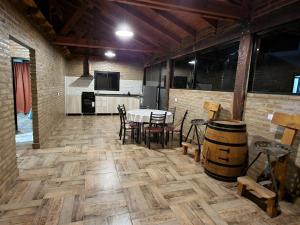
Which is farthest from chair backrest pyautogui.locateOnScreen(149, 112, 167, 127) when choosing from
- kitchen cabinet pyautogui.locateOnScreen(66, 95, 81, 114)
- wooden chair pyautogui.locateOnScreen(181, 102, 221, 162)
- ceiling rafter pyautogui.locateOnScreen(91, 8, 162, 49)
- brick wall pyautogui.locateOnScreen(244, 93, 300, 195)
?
kitchen cabinet pyautogui.locateOnScreen(66, 95, 81, 114)

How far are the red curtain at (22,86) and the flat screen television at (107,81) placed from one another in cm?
260

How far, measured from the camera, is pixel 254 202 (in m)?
2.19

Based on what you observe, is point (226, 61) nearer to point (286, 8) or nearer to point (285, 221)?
point (286, 8)

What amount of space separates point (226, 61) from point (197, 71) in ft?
2.84

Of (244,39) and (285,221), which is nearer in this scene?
(285,221)

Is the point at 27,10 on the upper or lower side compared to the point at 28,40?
upper

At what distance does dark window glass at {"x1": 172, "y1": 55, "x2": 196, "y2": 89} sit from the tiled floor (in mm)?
2148

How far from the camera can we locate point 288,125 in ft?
7.03

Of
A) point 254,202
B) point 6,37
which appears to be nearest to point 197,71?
point 254,202

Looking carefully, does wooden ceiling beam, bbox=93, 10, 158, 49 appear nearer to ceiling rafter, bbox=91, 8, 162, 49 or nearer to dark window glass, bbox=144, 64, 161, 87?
ceiling rafter, bbox=91, 8, 162, 49

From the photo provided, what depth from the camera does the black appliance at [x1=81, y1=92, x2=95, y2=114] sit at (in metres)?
7.88

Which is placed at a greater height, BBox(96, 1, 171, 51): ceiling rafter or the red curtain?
BBox(96, 1, 171, 51): ceiling rafter

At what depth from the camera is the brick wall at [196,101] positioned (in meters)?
3.35

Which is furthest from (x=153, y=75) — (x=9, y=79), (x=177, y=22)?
(x=9, y=79)
